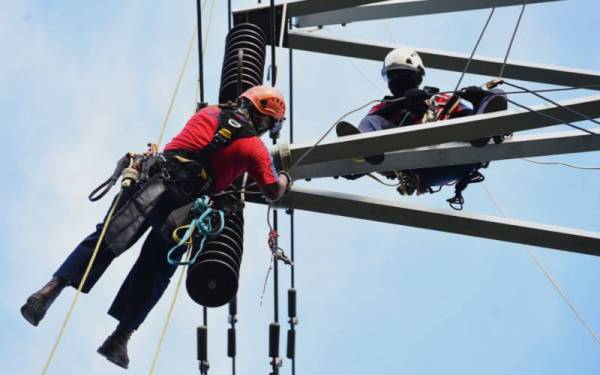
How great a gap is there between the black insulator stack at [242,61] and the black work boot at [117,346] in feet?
7.61

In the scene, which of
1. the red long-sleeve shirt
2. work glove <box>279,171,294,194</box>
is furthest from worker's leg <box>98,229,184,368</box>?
work glove <box>279,171,294,194</box>

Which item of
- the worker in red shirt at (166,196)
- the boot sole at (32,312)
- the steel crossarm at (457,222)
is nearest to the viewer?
the boot sole at (32,312)

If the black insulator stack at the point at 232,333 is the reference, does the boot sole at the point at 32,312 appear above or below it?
below

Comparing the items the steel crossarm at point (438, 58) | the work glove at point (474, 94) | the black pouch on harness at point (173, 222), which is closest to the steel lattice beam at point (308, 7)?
the steel crossarm at point (438, 58)

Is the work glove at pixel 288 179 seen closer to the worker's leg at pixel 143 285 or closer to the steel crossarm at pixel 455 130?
the steel crossarm at pixel 455 130

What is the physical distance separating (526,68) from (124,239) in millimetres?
5156

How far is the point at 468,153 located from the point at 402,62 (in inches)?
61.9

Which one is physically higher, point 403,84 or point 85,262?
point 403,84

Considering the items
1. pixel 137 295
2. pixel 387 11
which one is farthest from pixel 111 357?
pixel 387 11

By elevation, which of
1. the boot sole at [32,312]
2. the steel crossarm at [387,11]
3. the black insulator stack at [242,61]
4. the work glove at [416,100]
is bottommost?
the boot sole at [32,312]

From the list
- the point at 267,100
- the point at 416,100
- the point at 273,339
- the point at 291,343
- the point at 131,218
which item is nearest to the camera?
the point at 131,218

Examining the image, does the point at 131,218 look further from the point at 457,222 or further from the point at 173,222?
the point at 457,222

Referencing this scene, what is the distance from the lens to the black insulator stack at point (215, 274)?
645cm

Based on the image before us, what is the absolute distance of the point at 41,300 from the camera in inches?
247
